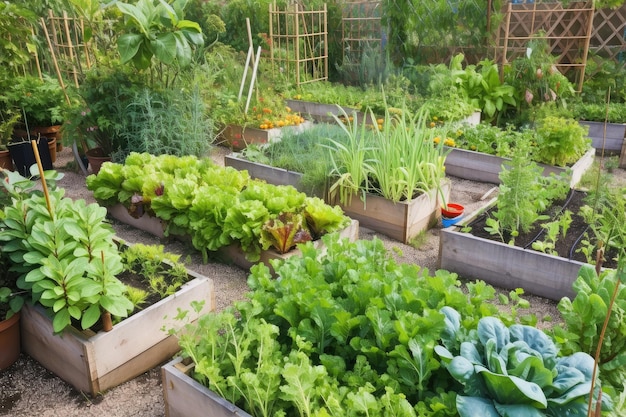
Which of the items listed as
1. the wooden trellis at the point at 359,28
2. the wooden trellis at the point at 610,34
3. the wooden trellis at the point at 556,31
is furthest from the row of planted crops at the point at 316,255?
the wooden trellis at the point at 359,28

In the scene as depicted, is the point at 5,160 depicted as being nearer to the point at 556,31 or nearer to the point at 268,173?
the point at 268,173

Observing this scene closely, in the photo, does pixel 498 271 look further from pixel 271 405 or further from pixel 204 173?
pixel 204 173

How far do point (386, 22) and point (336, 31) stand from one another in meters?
1.48

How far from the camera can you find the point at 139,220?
4035 millimetres

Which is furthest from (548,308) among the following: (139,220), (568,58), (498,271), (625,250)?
(568,58)

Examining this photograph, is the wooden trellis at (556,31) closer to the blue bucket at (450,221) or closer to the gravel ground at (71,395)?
the blue bucket at (450,221)

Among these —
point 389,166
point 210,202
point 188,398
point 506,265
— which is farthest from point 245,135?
point 188,398

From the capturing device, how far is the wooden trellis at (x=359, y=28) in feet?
29.5

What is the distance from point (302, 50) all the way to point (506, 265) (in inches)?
267

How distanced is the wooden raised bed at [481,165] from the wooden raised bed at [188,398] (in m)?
3.66

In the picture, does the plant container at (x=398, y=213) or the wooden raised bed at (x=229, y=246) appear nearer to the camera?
the wooden raised bed at (x=229, y=246)

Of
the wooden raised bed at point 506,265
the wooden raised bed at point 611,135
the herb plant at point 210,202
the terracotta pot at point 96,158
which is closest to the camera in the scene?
the wooden raised bed at point 506,265

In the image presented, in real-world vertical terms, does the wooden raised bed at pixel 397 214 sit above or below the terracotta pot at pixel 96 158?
below

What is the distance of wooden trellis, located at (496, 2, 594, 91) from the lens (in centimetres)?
687
